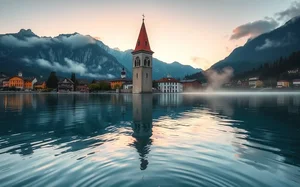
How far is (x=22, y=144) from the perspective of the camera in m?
11.0

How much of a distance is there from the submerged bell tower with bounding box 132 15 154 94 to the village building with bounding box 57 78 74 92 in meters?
49.6

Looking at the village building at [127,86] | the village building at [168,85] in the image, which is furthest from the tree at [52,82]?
the village building at [168,85]

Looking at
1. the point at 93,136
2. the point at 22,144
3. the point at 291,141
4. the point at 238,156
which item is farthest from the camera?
the point at 93,136

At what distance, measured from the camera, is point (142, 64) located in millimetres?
123625

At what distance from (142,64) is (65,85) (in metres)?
58.4

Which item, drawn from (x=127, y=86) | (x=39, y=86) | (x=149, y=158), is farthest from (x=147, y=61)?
(x=149, y=158)

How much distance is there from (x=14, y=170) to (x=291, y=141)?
519 inches

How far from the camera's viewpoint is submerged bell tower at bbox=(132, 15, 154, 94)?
123500 mm

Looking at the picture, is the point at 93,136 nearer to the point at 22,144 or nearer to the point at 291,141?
the point at 22,144

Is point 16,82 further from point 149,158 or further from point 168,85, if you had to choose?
point 149,158

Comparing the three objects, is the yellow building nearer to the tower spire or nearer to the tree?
the tree

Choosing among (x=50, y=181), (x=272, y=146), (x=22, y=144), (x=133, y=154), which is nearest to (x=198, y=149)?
(x=133, y=154)

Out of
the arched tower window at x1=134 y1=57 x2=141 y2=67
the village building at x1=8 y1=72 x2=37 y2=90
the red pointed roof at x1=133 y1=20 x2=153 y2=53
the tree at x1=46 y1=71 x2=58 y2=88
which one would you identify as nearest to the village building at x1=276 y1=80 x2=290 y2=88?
the red pointed roof at x1=133 y1=20 x2=153 y2=53

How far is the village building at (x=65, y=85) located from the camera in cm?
14325
